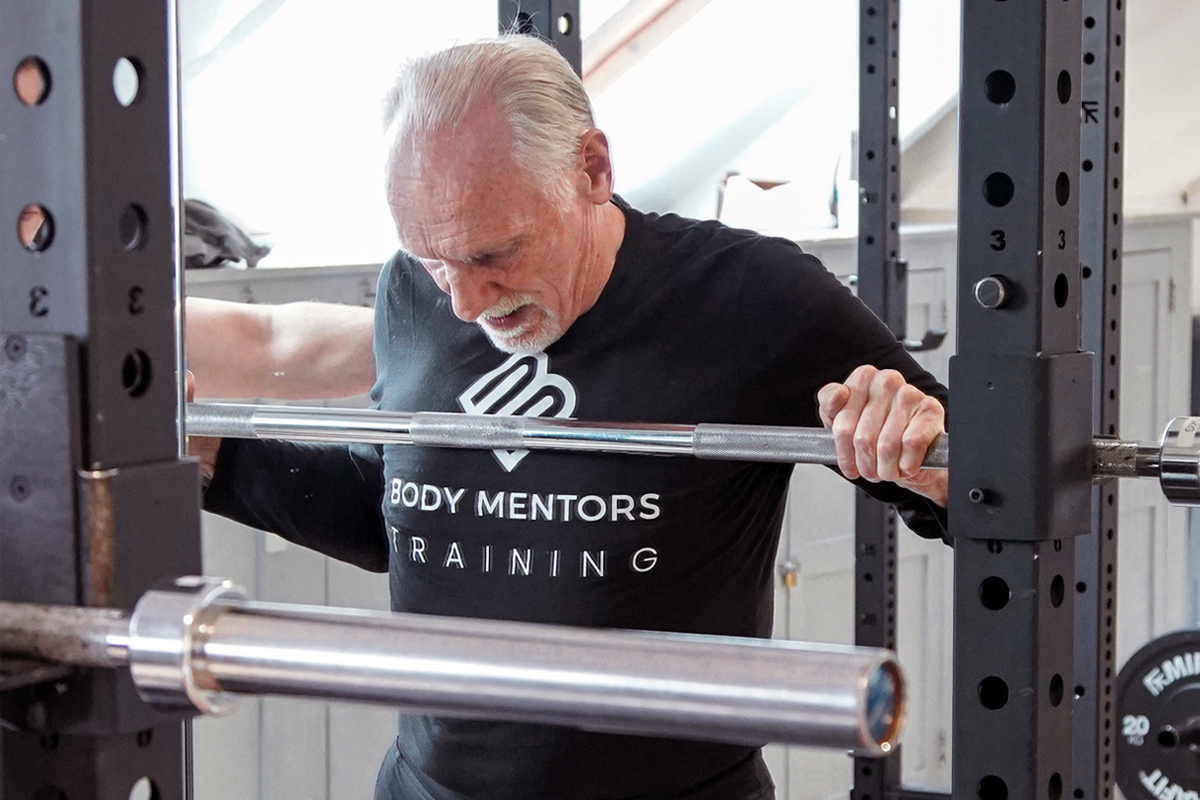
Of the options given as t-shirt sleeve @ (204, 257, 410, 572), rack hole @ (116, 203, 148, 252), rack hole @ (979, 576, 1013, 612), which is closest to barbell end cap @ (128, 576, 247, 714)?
rack hole @ (116, 203, 148, 252)

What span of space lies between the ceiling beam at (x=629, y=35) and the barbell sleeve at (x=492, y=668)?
2605mm

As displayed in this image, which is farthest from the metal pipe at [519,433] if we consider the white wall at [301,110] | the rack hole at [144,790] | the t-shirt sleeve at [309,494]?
the white wall at [301,110]

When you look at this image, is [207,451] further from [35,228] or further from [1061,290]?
[35,228]

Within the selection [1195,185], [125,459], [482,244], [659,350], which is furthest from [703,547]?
[1195,185]

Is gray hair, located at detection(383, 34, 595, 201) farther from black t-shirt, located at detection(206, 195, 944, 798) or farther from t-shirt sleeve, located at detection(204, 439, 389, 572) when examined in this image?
t-shirt sleeve, located at detection(204, 439, 389, 572)

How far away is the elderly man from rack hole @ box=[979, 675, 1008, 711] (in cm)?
30

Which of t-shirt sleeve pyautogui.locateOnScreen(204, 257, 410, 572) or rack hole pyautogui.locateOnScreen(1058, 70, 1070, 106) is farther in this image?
t-shirt sleeve pyautogui.locateOnScreen(204, 257, 410, 572)

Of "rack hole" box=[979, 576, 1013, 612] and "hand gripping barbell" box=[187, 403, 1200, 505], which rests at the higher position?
"hand gripping barbell" box=[187, 403, 1200, 505]

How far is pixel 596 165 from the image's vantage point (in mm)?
1377

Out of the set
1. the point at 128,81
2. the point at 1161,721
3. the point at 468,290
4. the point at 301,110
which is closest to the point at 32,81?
the point at 128,81

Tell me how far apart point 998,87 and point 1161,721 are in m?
2.03

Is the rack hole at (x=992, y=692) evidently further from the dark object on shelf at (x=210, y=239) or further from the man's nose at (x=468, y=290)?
the dark object on shelf at (x=210, y=239)

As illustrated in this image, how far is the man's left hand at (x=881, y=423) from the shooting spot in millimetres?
1033

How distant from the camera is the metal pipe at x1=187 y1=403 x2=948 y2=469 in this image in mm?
1120
